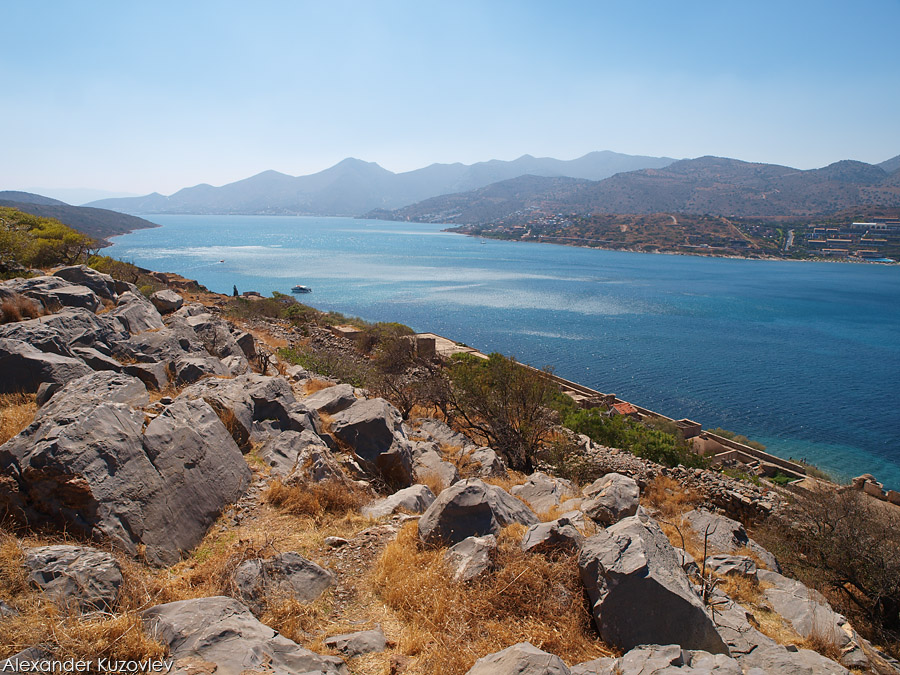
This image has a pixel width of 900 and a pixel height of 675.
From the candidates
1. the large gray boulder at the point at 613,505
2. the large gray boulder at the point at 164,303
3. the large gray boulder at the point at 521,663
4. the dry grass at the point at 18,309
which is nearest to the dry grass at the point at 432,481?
the large gray boulder at the point at 613,505

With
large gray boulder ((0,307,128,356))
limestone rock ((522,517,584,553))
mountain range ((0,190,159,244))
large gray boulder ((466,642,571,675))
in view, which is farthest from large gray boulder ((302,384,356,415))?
mountain range ((0,190,159,244))

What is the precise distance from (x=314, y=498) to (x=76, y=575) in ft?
10.5

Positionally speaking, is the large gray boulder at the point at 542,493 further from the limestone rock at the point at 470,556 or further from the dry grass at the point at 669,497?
the limestone rock at the point at 470,556

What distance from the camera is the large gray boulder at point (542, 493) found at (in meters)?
9.49

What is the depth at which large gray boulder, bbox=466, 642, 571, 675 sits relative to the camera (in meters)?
3.62

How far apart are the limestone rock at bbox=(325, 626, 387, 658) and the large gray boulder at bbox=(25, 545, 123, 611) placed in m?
1.92

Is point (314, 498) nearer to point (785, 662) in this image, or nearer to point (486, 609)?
point (486, 609)

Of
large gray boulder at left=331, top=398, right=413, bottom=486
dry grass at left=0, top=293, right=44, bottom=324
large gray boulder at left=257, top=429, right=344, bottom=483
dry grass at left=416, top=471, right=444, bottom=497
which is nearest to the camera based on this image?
large gray boulder at left=257, top=429, right=344, bottom=483

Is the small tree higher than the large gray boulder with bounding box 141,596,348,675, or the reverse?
the large gray boulder with bounding box 141,596,348,675

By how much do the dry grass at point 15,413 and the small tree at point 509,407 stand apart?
1143cm

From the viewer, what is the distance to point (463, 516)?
6.32m

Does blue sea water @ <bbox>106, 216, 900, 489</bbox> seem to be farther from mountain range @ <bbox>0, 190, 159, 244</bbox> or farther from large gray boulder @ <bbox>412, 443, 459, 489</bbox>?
large gray boulder @ <bbox>412, 443, 459, 489</bbox>

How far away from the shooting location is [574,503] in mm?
9406

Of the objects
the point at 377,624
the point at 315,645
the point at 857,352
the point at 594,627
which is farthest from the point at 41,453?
the point at 857,352
